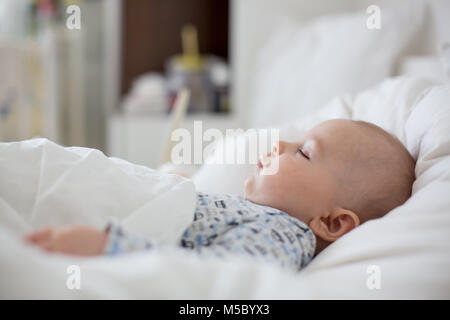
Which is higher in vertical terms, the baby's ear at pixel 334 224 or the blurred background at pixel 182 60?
the blurred background at pixel 182 60

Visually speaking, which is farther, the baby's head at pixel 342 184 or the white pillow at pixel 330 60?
the white pillow at pixel 330 60

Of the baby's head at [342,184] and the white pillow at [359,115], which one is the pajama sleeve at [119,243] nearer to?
the baby's head at [342,184]

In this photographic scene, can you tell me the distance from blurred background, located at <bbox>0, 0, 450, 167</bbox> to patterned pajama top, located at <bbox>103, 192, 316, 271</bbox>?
0.96m

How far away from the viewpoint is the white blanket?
16.4 inches

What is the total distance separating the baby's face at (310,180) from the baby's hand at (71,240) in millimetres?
345

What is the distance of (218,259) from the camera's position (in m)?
0.50

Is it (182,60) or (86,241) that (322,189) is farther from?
(182,60)

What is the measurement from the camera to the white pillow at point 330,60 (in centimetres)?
157

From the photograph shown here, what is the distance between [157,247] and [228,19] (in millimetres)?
2721

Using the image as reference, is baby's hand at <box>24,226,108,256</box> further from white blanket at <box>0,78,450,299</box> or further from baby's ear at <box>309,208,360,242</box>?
baby's ear at <box>309,208,360,242</box>

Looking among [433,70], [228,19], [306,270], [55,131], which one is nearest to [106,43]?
[55,131]

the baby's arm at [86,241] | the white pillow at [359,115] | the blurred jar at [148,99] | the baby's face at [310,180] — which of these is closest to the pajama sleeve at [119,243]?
the baby's arm at [86,241]

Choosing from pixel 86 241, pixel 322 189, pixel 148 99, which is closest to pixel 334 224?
pixel 322 189

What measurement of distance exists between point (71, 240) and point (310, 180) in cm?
42
